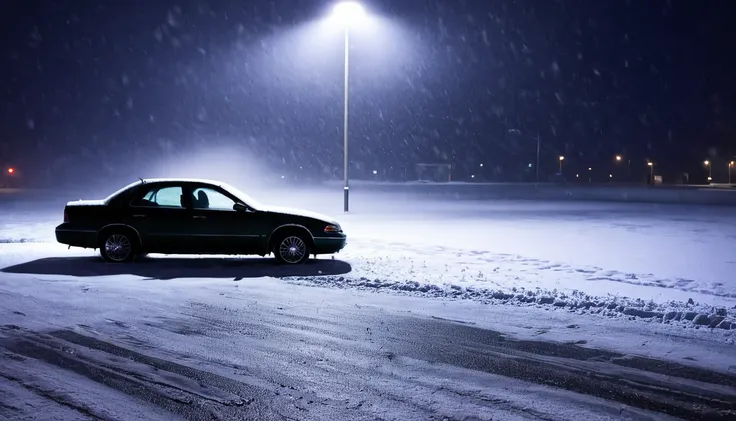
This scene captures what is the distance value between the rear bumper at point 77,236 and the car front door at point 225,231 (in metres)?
1.82

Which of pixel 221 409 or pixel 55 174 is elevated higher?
pixel 55 174

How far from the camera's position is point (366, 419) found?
4.71 meters

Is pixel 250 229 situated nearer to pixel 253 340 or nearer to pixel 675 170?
pixel 253 340

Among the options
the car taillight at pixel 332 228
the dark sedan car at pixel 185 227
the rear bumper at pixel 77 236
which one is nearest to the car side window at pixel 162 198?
the dark sedan car at pixel 185 227

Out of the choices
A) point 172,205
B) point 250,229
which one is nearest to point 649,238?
point 250,229

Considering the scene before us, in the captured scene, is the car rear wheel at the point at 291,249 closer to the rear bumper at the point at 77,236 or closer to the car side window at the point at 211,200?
the car side window at the point at 211,200

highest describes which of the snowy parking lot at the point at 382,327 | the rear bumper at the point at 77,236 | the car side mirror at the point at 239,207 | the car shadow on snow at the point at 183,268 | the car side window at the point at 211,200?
the car side window at the point at 211,200

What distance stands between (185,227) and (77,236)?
195 centimetres

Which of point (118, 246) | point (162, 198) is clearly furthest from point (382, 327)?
point (118, 246)

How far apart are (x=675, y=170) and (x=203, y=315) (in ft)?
496

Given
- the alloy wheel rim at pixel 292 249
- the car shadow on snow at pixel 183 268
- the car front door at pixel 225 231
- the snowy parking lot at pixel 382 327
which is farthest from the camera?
the alloy wheel rim at pixel 292 249

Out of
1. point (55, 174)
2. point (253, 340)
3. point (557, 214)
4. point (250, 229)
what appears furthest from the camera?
point (55, 174)

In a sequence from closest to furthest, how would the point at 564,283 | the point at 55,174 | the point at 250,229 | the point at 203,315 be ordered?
the point at 203,315
the point at 564,283
the point at 250,229
the point at 55,174

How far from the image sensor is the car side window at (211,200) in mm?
12078
